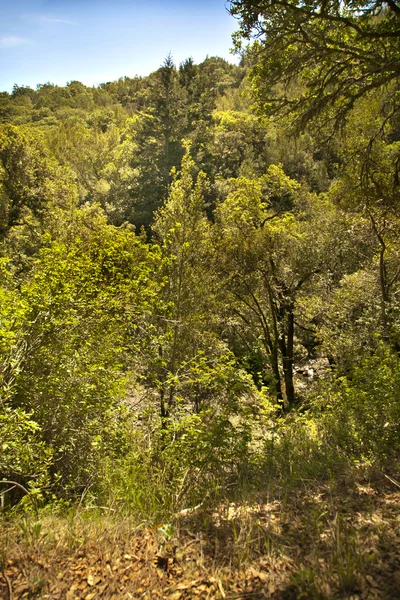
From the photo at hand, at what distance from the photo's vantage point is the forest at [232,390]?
8.70 feet

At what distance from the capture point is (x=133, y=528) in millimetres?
3045

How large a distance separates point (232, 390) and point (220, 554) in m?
2.37

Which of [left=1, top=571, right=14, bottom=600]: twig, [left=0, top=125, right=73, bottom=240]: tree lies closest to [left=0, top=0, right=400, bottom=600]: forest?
[left=1, top=571, right=14, bottom=600]: twig

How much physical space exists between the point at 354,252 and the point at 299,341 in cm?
578

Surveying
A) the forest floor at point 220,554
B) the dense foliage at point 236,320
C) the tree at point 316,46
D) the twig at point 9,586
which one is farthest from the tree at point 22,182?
the twig at point 9,586

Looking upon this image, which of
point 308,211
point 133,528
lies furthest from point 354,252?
point 133,528

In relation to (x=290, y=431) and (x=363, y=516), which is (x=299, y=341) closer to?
(x=290, y=431)

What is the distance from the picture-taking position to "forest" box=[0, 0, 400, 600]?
2650 mm

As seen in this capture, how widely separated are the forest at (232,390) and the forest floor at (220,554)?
15 millimetres

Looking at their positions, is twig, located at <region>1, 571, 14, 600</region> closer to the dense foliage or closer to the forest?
the forest

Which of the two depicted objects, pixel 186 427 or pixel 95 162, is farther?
pixel 95 162

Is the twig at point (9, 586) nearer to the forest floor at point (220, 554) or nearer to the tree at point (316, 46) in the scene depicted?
the forest floor at point (220, 554)

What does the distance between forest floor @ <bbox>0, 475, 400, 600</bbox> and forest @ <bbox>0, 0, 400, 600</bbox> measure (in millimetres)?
15

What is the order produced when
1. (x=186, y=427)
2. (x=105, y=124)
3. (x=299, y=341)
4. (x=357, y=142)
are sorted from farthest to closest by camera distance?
(x=105, y=124) → (x=299, y=341) → (x=357, y=142) → (x=186, y=427)
